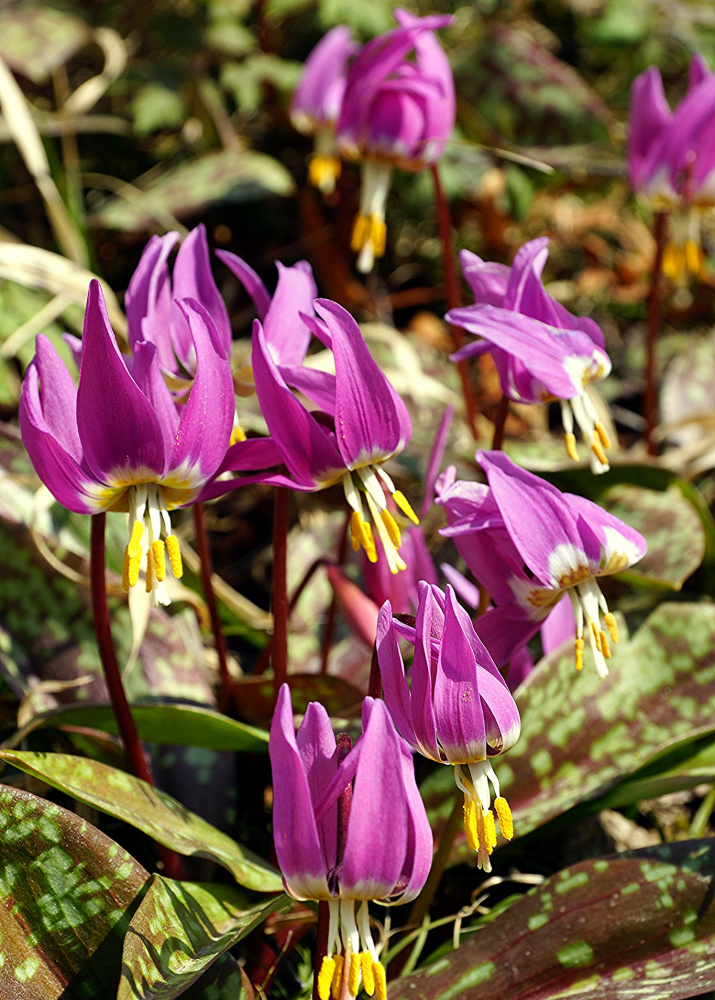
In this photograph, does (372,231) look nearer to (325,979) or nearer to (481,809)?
(481,809)

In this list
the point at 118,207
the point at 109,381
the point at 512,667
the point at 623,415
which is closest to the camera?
the point at 109,381

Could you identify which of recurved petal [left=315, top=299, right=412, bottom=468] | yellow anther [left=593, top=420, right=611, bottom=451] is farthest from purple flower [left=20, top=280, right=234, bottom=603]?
yellow anther [left=593, top=420, right=611, bottom=451]

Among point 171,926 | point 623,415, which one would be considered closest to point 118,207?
point 623,415

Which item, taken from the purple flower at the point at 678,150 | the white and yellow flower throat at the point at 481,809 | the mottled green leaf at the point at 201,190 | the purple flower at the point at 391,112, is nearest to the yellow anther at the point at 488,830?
the white and yellow flower throat at the point at 481,809

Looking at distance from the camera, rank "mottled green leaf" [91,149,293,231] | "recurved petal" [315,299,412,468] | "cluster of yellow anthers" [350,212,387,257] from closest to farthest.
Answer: "recurved petal" [315,299,412,468], "cluster of yellow anthers" [350,212,387,257], "mottled green leaf" [91,149,293,231]

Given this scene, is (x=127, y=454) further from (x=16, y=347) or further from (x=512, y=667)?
(x=16, y=347)

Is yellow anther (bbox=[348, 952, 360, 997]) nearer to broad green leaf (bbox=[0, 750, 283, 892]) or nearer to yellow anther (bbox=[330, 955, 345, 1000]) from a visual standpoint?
yellow anther (bbox=[330, 955, 345, 1000])

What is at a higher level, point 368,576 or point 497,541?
point 497,541
